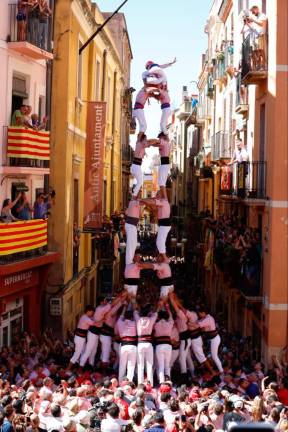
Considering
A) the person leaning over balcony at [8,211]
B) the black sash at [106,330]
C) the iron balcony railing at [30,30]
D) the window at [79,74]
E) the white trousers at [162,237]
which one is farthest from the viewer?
the window at [79,74]

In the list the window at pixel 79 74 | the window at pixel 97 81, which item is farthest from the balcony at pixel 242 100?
the window at pixel 97 81

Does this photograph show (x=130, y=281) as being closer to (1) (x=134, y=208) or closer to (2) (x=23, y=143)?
(1) (x=134, y=208)

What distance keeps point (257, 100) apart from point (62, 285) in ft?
25.8

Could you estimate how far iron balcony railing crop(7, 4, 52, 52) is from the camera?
18.5 meters

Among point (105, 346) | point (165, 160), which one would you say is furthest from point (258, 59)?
point (105, 346)

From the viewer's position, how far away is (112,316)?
16.5 metres

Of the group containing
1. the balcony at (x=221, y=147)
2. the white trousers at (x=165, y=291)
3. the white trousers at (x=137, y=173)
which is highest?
the balcony at (x=221, y=147)

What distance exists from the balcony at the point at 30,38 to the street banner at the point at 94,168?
458 centimetres

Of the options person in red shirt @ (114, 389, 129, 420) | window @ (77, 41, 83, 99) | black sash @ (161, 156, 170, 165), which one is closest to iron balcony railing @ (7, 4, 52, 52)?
black sash @ (161, 156, 170, 165)

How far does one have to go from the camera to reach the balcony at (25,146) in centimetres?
1836

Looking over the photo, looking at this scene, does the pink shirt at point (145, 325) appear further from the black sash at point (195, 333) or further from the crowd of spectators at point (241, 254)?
the crowd of spectators at point (241, 254)

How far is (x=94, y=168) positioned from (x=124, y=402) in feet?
46.0

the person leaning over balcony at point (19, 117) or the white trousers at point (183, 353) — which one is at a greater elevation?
the person leaning over balcony at point (19, 117)

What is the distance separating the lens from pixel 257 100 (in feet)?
73.7
